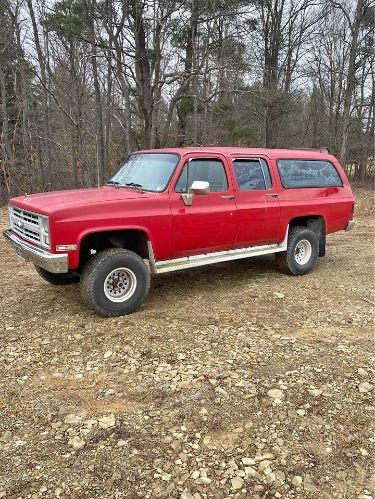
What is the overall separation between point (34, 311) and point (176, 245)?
1.94 meters

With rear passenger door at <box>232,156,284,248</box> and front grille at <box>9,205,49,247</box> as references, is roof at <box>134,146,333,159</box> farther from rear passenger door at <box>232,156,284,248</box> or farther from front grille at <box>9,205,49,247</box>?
front grille at <box>9,205,49,247</box>

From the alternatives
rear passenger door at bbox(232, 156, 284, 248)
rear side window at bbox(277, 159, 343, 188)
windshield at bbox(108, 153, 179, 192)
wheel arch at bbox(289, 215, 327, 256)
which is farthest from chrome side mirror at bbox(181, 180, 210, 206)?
wheel arch at bbox(289, 215, 327, 256)

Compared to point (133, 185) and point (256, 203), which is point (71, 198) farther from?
point (256, 203)

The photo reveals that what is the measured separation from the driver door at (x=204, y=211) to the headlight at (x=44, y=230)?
1.50m

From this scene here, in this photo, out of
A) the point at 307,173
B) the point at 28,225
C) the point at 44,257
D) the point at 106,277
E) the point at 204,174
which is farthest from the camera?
the point at 307,173

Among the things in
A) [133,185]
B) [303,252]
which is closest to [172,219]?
[133,185]

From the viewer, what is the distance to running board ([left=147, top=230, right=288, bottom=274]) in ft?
16.3

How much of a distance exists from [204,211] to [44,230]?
2.01m

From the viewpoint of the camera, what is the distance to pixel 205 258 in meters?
5.39

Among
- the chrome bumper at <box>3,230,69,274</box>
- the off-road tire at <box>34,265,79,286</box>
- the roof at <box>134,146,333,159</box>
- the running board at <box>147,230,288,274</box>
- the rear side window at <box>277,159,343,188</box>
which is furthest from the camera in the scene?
the rear side window at <box>277,159,343,188</box>

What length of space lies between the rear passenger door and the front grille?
2627 millimetres

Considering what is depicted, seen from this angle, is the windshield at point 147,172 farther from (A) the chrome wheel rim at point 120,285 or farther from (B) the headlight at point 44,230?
(B) the headlight at point 44,230

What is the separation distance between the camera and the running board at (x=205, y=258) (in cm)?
496

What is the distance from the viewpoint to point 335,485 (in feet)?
7.63
